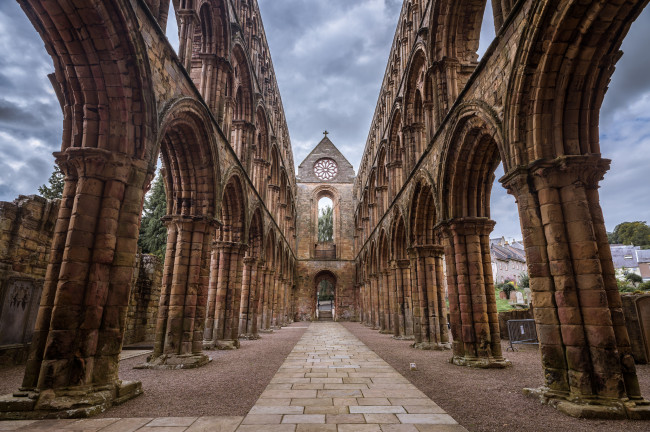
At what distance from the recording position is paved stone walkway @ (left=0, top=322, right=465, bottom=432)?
12.0 ft

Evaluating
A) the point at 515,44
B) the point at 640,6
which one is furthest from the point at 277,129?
the point at 640,6

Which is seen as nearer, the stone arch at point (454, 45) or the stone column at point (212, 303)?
the stone arch at point (454, 45)

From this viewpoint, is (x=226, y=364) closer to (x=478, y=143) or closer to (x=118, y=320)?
(x=118, y=320)

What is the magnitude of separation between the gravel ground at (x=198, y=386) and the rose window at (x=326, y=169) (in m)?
28.6

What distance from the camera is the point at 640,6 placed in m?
4.59

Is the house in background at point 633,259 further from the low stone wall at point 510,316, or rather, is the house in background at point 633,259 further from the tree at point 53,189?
the tree at point 53,189

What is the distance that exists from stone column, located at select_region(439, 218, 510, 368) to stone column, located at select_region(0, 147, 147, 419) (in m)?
6.74

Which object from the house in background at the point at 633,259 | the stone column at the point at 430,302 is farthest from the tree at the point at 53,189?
the house in background at the point at 633,259

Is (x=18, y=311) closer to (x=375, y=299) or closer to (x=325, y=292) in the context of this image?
(x=375, y=299)

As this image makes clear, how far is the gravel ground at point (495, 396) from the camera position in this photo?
3783 millimetres

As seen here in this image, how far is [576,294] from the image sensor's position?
470cm

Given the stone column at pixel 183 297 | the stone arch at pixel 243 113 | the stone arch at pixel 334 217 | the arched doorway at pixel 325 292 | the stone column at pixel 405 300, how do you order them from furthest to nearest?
1. the stone arch at pixel 334 217
2. the arched doorway at pixel 325 292
3. the stone column at pixel 405 300
4. the stone arch at pixel 243 113
5. the stone column at pixel 183 297

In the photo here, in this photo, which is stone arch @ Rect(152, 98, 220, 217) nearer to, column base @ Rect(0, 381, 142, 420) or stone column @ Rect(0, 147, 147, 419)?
stone column @ Rect(0, 147, 147, 419)

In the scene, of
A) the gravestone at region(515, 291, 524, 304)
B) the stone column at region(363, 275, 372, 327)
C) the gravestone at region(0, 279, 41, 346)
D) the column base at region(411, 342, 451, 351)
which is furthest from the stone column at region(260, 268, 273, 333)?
the gravestone at region(515, 291, 524, 304)
